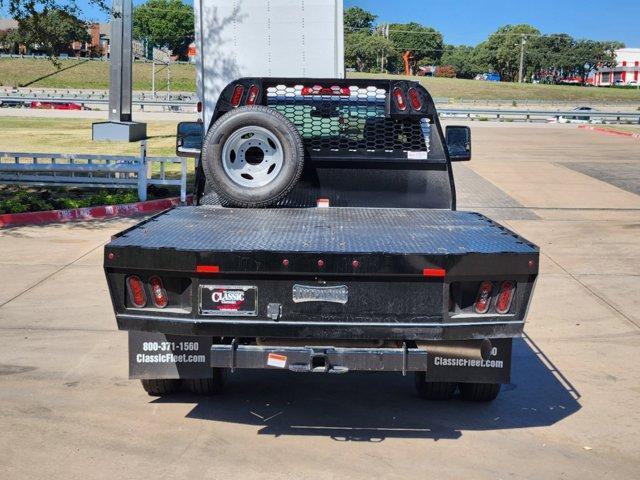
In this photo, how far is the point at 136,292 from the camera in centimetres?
534

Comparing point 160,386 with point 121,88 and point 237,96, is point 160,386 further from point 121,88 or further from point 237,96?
point 121,88

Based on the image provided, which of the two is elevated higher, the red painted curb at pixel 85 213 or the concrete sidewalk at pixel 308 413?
the red painted curb at pixel 85 213

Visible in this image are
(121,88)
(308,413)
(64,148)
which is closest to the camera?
(308,413)

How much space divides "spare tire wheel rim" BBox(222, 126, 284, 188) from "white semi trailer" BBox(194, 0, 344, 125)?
728cm

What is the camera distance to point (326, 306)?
525 centimetres

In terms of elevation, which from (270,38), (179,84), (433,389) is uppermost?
(179,84)

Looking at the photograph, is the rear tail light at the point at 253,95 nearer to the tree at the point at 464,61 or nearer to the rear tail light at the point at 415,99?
the rear tail light at the point at 415,99

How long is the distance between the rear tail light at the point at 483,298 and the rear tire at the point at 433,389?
118 cm

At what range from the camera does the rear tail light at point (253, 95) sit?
7.18 metres

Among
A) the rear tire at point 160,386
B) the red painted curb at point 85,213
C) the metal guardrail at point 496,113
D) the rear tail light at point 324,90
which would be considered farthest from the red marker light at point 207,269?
the metal guardrail at point 496,113

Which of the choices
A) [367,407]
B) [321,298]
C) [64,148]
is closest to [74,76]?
[64,148]

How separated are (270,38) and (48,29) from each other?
15.7ft

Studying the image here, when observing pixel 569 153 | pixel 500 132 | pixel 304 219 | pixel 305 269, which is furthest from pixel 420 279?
pixel 500 132

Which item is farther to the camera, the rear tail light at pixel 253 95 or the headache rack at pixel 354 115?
the rear tail light at pixel 253 95
